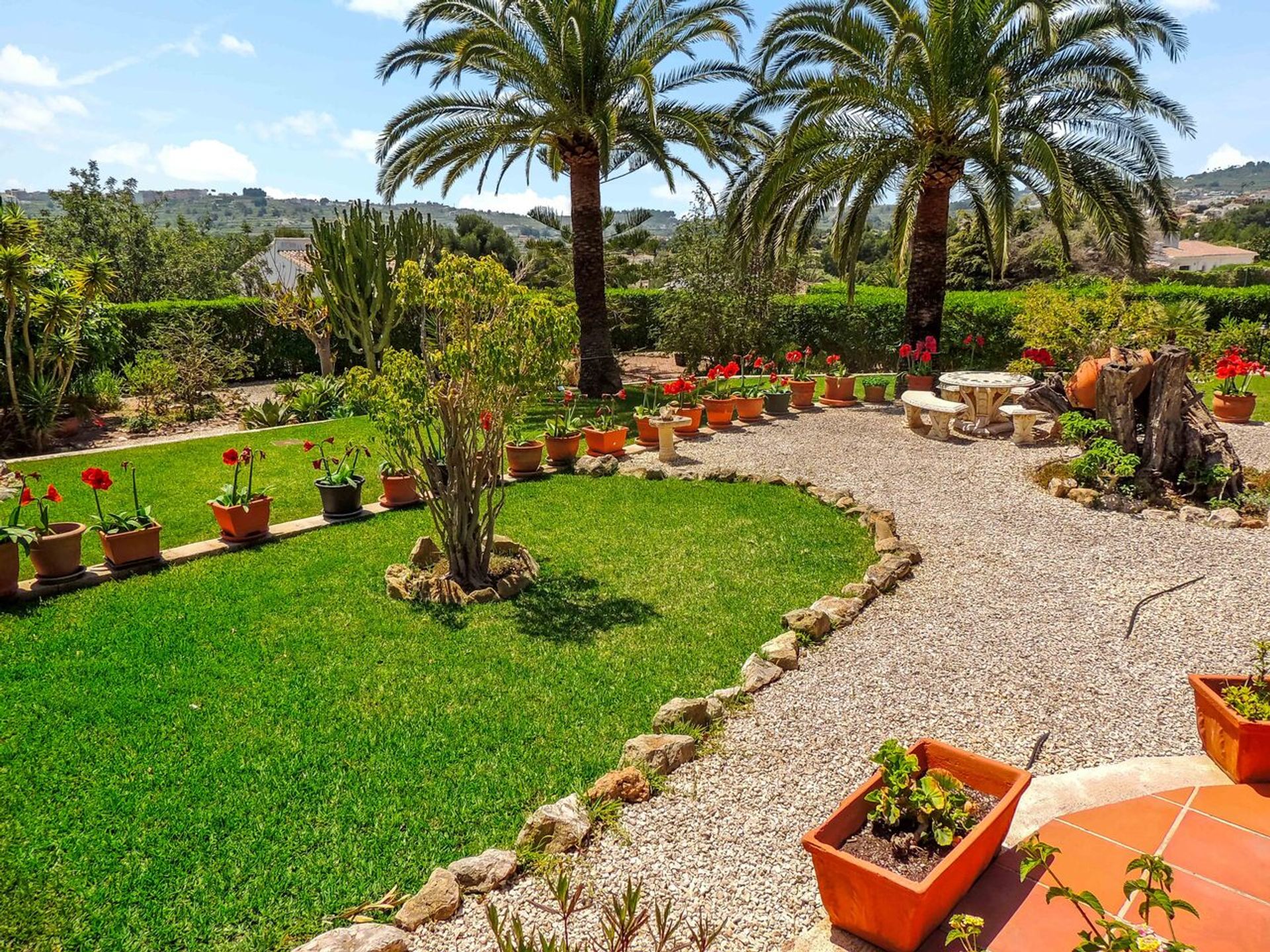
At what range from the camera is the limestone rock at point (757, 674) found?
4.16m

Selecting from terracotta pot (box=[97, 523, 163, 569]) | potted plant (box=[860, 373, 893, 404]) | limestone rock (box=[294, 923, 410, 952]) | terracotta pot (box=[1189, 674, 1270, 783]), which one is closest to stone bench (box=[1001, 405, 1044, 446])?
potted plant (box=[860, 373, 893, 404])

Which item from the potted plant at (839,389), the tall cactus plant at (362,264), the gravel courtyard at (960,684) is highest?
the tall cactus plant at (362,264)

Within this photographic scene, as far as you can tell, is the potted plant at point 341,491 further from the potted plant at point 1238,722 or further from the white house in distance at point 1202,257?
the white house in distance at point 1202,257

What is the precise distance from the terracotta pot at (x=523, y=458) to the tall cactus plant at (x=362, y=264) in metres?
5.89

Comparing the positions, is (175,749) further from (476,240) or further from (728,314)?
(476,240)

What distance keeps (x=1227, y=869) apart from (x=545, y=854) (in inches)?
95.2

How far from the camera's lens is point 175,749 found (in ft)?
11.9

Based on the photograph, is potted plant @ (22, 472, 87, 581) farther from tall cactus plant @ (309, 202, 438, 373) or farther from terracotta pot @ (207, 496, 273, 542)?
tall cactus plant @ (309, 202, 438, 373)

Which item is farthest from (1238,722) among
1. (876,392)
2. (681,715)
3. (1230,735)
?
(876,392)

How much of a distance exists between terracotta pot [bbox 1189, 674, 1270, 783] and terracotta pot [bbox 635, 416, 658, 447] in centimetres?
723

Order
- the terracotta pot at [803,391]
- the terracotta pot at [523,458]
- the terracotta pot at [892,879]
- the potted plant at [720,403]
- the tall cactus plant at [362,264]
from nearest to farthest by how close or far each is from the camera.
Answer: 1. the terracotta pot at [892,879]
2. the terracotta pot at [523,458]
3. the potted plant at [720,403]
4. the terracotta pot at [803,391]
5. the tall cactus plant at [362,264]

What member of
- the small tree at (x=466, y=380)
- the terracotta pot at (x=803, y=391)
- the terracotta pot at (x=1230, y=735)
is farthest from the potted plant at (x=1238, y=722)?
the terracotta pot at (x=803, y=391)

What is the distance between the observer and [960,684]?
418 centimetres

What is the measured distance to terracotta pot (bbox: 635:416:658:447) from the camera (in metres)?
10.1
